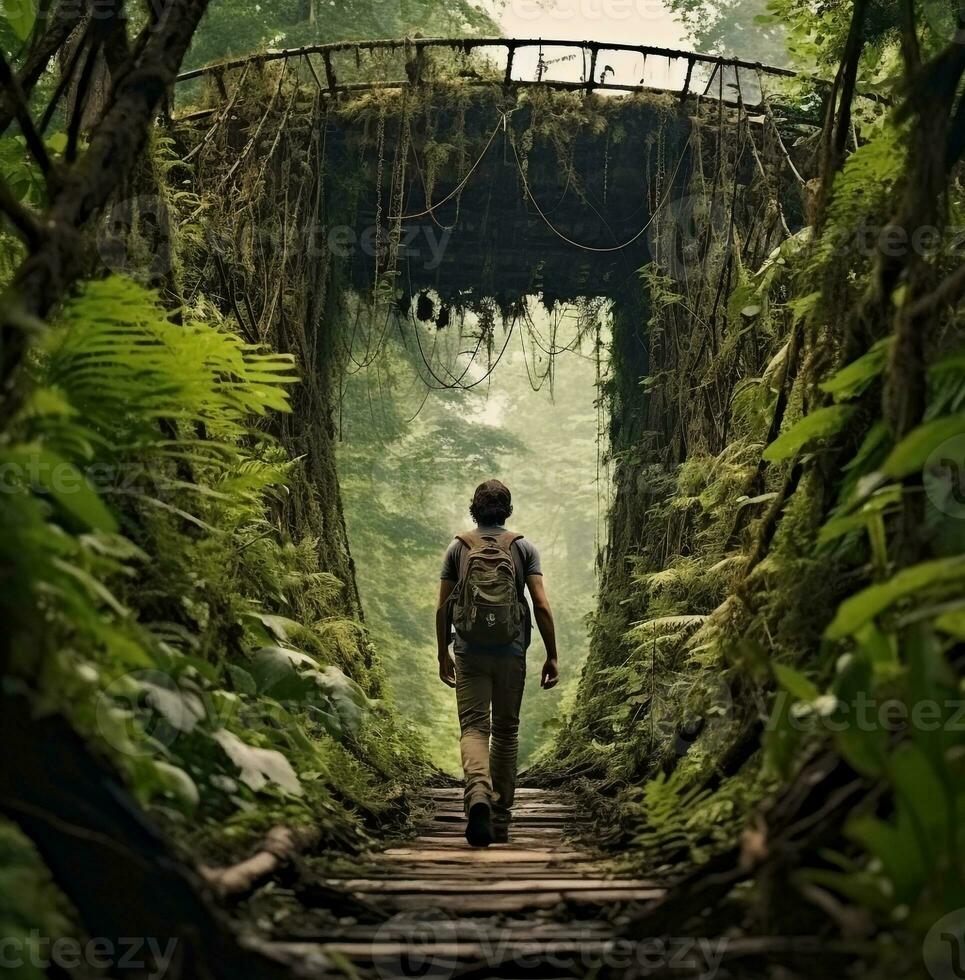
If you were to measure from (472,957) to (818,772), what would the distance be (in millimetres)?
935

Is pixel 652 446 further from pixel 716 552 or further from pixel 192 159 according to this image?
pixel 192 159

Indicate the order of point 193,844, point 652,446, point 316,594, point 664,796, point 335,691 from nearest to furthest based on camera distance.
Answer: point 193,844 < point 664,796 < point 335,691 < point 316,594 < point 652,446

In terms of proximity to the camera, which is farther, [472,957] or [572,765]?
[572,765]

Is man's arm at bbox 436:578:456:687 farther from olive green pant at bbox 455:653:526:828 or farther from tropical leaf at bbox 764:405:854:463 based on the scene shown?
tropical leaf at bbox 764:405:854:463

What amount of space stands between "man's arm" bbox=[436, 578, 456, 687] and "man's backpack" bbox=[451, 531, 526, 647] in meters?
0.16

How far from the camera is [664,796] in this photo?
399 centimetres

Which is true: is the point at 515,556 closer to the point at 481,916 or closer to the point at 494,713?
the point at 494,713

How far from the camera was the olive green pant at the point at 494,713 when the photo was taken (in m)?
5.52

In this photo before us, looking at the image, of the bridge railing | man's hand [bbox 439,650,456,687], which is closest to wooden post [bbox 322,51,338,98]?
the bridge railing

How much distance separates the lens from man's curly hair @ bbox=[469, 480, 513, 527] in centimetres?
581

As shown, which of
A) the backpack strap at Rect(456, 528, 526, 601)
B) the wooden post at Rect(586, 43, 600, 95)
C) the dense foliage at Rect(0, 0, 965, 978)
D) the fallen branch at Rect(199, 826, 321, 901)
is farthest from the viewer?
the wooden post at Rect(586, 43, 600, 95)

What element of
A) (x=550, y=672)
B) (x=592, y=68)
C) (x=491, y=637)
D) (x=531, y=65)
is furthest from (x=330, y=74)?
(x=550, y=672)

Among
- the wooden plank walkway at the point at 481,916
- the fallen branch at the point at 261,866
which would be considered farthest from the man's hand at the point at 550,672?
the fallen branch at the point at 261,866

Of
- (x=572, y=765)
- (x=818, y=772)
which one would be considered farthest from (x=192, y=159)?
(x=818, y=772)
